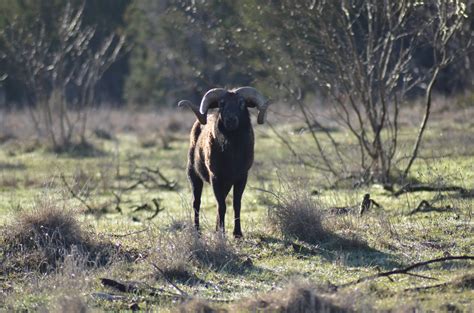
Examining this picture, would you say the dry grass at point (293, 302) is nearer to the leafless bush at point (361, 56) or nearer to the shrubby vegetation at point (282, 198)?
the shrubby vegetation at point (282, 198)

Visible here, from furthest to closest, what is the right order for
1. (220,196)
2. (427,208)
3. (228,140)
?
(427,208) → (220,196) → (228,140)

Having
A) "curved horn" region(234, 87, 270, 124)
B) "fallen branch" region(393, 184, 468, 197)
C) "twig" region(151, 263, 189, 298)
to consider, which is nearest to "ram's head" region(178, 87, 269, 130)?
"curved horn" region(234, 87, 270, 124)

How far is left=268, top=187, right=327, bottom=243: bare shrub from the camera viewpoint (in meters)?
12.5

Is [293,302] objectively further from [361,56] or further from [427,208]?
[361,56]

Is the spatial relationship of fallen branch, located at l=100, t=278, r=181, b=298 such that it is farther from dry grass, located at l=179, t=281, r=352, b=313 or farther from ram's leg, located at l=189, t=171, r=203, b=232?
ram's leg, located at l=189, t=171, r=203, b=232

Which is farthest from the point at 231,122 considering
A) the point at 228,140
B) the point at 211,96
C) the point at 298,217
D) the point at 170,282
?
the point at 170,282

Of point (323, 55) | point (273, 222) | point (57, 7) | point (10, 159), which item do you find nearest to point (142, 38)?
point (57, 7)

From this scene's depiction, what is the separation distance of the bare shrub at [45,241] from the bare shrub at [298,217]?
2257mm

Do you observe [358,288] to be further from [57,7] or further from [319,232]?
[57,7]

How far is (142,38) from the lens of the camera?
4703 centimetres

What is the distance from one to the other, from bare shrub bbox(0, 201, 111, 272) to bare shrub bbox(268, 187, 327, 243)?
7.41 ft

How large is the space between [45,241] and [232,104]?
333cm

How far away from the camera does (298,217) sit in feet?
41.4

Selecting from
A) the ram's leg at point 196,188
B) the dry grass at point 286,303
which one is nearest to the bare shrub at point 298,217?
the ram's leg at point 196,188
